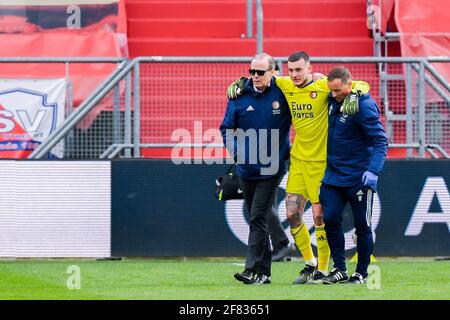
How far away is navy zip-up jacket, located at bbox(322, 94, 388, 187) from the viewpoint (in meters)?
11.8

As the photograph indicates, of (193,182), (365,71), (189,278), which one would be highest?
(365,71)

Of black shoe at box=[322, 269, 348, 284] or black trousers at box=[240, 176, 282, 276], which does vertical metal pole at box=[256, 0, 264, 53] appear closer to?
black trousers at box=[240, 176, 282, 276]

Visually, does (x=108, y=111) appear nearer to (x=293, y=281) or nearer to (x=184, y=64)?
(x=184, y=64)

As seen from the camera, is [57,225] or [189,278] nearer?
[189,278]

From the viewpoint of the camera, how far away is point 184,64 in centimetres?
1593

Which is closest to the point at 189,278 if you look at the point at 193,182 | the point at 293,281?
the point at 293,281

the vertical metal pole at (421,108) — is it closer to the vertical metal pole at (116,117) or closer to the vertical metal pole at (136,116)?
the vertical metal pole at (136,116)

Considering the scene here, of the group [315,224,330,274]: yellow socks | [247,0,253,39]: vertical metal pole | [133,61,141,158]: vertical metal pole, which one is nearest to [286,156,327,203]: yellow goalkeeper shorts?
[315,224,330,274]: yellow socks

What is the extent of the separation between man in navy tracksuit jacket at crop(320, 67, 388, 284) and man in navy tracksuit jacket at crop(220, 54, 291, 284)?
1.71 ft

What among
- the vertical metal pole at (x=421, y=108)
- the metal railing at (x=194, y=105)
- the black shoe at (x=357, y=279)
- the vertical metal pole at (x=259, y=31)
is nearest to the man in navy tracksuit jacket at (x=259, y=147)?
the black shoe at (x=357, y=279)

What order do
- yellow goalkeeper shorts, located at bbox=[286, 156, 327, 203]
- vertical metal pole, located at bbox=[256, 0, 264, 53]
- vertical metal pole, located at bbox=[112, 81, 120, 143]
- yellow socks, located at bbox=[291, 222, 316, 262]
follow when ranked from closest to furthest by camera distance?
1. yellow goalkeeper shorts, located at bbox=[286, 156, 327, 203]
2. yellow socks, located at bbox=[291, 222, 316, 262]
3. vertical metal pole, located at bbox=[112, 81, 120, 143]
4. vertical metal pole, located at bbox=[256, 0, 264, 53]

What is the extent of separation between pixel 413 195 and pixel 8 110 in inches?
205

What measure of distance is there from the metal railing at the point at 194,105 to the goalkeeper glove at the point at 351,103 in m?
3.92
